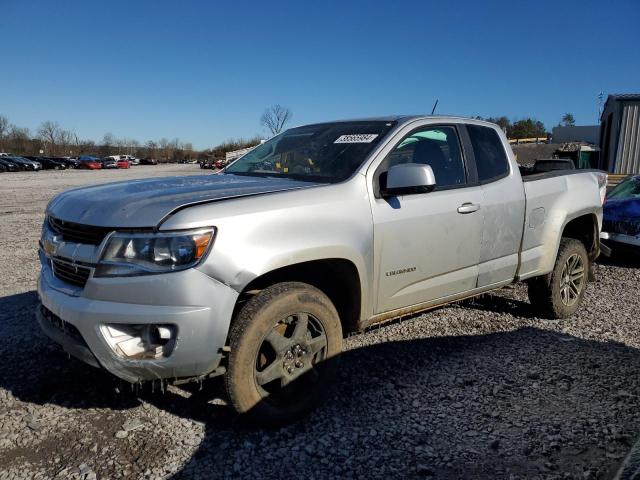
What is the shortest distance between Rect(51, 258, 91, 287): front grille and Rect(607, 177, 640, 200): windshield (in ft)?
25.8

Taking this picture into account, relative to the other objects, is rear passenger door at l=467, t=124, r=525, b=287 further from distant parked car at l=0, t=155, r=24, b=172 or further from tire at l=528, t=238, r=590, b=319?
distant parked car at l=0, t=155, r=24, b=172

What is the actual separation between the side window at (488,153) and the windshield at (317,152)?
0.87 metres

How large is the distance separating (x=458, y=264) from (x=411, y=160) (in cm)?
84

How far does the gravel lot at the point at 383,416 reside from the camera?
262 centimetres

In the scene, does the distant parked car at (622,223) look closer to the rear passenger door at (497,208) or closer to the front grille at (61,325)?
the rear passenger door at (497,208)

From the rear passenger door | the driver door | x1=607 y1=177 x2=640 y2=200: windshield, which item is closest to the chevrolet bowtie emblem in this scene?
the driver door

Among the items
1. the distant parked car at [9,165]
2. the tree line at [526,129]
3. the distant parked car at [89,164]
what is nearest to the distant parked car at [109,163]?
the distant parked car at [89,164]

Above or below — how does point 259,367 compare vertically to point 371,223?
below

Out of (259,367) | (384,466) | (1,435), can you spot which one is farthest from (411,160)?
(1,435)

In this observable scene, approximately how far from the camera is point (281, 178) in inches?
139

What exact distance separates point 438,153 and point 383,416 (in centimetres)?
199

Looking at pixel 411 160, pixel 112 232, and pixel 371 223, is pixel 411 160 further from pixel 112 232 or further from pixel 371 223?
pixel 112 232

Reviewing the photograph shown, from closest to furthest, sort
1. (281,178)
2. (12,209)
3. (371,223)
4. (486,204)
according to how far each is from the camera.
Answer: (371,223) → (281,178) → (486,204) → (12,209)

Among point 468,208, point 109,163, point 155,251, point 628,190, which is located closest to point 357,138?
point 468,208
